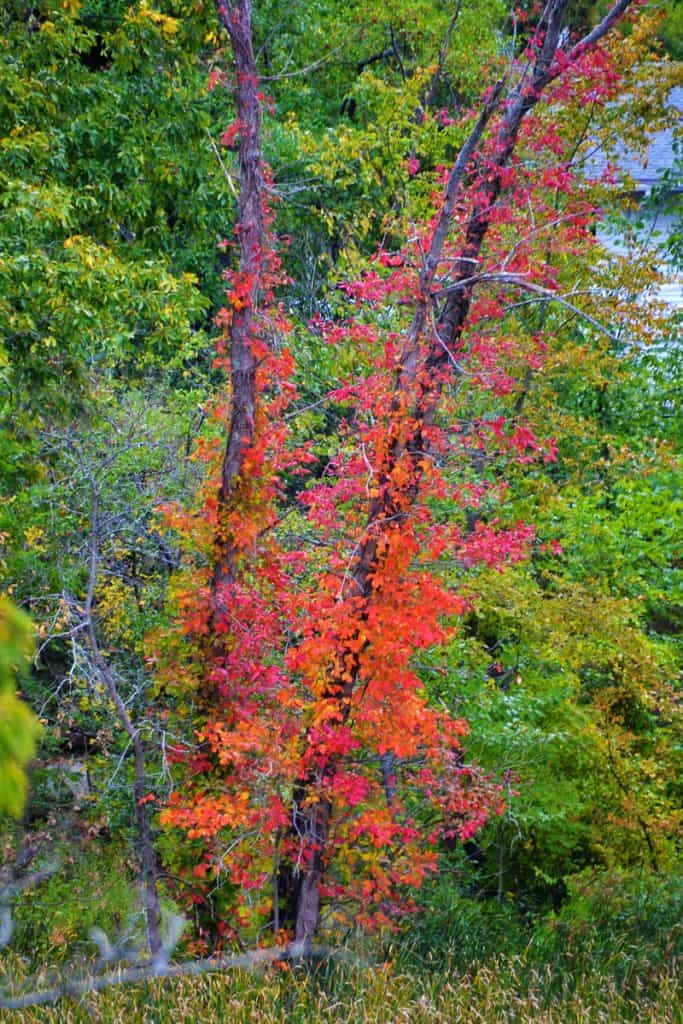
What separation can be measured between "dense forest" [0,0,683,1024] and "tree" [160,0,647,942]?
1.4 inches

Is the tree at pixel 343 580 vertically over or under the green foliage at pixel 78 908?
over

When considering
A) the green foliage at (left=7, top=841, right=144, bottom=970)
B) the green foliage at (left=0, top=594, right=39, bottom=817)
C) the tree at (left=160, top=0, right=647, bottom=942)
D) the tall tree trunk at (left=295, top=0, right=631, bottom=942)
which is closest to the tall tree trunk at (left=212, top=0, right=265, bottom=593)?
the tree at (left=160, top=0, right=647, bottom=942)

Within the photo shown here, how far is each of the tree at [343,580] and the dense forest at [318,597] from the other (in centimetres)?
4

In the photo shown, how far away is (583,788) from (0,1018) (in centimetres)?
618

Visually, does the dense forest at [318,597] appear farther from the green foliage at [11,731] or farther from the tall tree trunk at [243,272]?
the green foliage at [11,731]

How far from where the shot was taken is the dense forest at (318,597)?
7.38m

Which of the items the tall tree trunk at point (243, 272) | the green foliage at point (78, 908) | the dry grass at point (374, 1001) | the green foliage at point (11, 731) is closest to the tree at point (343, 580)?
the tall tree trunk at point (243, 272)

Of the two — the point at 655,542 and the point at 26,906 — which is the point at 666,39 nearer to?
the point at 655,542

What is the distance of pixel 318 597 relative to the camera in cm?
765

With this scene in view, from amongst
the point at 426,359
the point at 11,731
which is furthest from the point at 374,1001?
the point at 11,731

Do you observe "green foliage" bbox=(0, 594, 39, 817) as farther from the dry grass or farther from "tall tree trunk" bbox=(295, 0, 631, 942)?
"tall tree trunk" bbox=(295, 0, 631, 942)

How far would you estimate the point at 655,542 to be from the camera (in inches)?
407

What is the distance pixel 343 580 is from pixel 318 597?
627 millimetres

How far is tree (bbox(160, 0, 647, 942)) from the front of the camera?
287 inches
